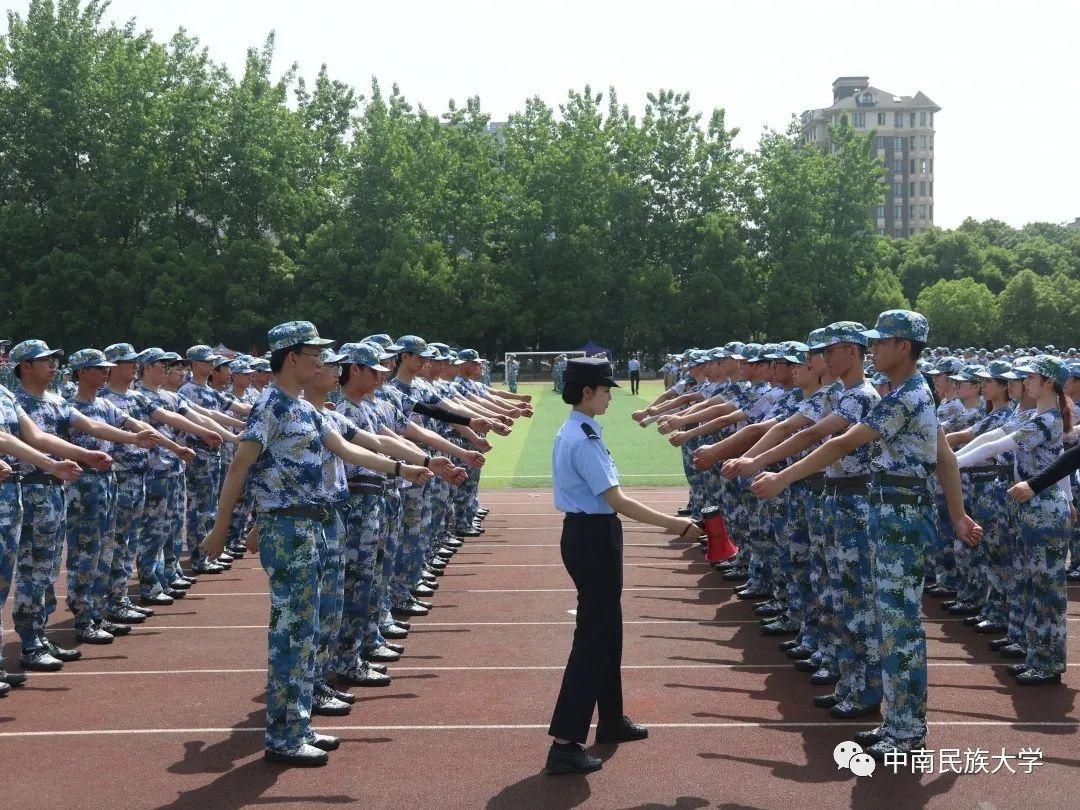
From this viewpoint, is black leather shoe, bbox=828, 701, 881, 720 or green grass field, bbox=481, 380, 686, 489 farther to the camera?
green grass field, bbox=481, 380, 686, 489

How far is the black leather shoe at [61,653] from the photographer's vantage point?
961 cm

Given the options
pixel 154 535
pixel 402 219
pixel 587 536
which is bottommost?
pixel 154 535

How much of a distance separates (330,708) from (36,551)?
278 centimetres

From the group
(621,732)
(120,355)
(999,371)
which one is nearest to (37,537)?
(120,355)

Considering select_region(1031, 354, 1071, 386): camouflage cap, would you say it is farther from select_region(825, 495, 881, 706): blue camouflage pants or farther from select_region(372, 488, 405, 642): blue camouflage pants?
select_region(372, 488, 405, 642): blue camouflage pants

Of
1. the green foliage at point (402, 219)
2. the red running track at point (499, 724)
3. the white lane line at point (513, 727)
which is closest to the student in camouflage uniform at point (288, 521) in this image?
the red running track at point (499, 724)

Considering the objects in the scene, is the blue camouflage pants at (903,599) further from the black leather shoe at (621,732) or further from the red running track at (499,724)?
the black leather shoe at (621,732)

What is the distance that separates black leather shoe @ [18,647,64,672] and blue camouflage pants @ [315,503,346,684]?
2.58 meters

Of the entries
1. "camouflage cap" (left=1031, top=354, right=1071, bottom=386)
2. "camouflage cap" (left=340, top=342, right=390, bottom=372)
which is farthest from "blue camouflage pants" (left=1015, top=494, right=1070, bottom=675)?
"camouflage cap" (left=340, top=342, right=390, bottom=372)

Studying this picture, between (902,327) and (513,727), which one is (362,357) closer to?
(513,727)

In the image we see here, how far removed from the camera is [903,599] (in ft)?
22.4

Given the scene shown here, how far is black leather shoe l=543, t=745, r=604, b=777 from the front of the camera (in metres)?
6.82

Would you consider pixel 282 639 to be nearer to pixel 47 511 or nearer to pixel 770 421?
pixel 47 511

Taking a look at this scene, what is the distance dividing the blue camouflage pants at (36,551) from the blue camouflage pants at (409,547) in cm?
283
